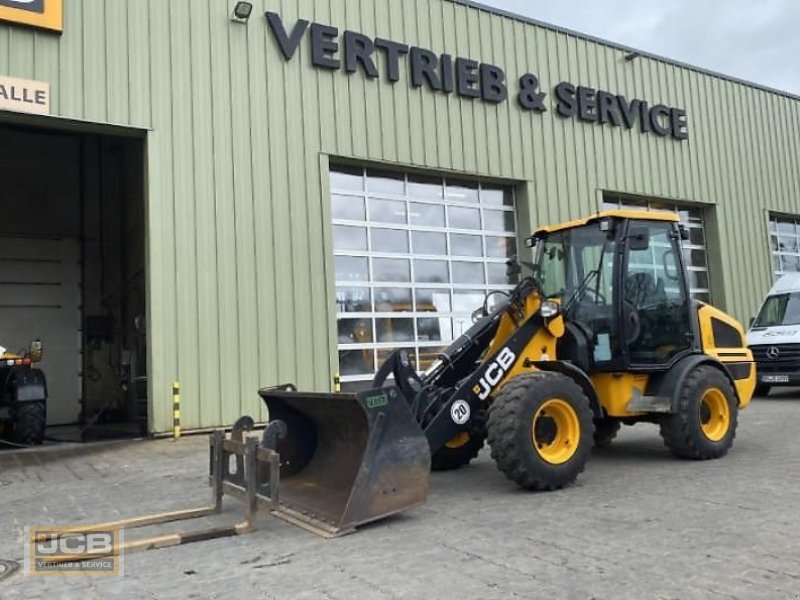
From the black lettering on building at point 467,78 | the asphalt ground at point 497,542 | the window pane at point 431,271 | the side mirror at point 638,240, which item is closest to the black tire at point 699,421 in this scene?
the asphalt ground at point 497,542

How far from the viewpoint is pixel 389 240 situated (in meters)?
13.3

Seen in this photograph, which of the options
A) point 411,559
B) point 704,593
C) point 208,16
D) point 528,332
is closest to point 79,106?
point 208,16

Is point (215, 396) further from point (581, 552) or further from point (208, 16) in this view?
point (581, 552)

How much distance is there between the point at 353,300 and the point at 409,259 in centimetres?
149

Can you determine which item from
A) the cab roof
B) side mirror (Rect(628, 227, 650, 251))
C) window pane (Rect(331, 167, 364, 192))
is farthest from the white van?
window pane (Rect(331, 167, 364, 192))

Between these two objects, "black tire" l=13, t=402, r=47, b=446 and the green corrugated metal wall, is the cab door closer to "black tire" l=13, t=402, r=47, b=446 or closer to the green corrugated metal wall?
the green corrugated metal wall

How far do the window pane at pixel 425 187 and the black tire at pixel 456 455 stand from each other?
750 centimetres

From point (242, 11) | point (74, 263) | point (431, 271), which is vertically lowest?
point (431, 271)

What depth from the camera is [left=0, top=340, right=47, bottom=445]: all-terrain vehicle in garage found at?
10312 millimetres

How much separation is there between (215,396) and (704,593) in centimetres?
844

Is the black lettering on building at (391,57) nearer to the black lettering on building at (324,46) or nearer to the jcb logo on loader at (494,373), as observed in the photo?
the black lettering on building at (324,46)

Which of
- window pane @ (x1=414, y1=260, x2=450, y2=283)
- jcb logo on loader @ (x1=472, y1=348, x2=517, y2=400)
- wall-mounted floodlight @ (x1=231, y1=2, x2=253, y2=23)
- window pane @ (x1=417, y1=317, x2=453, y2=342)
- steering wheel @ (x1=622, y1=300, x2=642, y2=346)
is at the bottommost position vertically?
jcb logo on loader @ (x1=472, y1=348, x2=517, y2=400)

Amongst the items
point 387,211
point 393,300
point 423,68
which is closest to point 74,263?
point 387,211

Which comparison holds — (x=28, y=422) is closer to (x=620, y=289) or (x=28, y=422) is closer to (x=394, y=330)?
(x=394, y=330)
